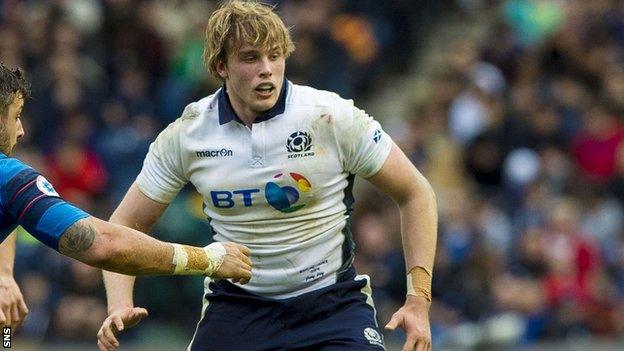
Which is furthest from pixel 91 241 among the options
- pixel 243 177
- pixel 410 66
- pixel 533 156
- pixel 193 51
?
pixel 410 66

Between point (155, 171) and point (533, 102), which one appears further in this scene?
point (533, 102)

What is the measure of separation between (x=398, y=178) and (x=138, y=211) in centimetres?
134

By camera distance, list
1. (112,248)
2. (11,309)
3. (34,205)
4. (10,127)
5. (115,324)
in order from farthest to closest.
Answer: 1. (115,324)
2. (11,309)
3. (10,127)
4. (112,248)
5. (34,205)

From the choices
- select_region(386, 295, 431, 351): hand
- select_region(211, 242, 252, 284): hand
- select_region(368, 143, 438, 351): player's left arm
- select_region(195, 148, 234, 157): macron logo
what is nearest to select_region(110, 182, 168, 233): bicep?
select_region(195, 148, 234, 157): macron logo

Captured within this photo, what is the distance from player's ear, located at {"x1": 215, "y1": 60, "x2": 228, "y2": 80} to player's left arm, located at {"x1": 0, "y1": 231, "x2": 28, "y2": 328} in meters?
1.31

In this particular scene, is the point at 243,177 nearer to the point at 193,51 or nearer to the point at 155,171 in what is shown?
the point at 155,171

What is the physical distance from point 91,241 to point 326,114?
1.55 m

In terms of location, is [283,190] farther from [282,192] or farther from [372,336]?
[372,336]

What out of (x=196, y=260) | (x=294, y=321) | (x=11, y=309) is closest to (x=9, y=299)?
(x=11, y=309)

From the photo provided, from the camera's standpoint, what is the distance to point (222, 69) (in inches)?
291

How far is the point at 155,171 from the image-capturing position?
24.5 ft

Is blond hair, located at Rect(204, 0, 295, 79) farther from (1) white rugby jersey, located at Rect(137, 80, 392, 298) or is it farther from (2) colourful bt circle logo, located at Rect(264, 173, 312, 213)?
(2) colourful bt circle logo, located at Rect(264, 173, 312, 213)

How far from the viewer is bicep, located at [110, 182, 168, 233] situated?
7.45 meters

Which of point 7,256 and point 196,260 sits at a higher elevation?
point 196,260
